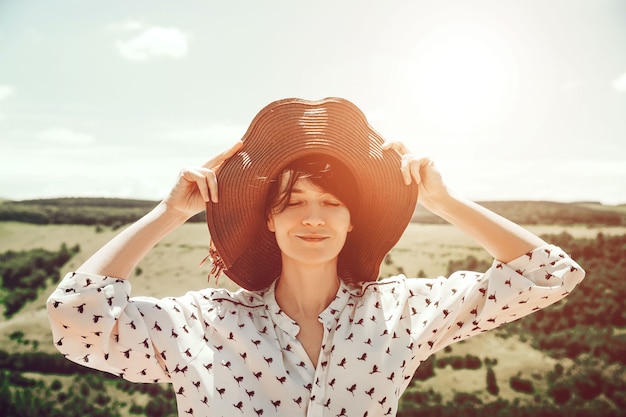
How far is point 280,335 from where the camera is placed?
156 centimetres

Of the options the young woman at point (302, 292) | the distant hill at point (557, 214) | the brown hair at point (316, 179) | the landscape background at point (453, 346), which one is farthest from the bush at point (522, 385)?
the brown hair at point (316, 179)

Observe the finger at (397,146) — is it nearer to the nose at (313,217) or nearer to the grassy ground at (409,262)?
the nose at (313,217)

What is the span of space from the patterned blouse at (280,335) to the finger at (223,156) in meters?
0.38

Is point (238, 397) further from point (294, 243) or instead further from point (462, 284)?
point (462, 284)

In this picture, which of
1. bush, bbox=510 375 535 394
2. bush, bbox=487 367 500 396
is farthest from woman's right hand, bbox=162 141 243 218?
bush, bbox=510 375 535 394

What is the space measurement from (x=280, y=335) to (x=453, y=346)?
370 inches

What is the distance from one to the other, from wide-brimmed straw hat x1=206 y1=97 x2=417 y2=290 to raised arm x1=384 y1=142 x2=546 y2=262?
1.5 inches

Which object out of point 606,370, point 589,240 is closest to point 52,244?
point 589,240

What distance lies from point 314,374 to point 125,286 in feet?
1.87

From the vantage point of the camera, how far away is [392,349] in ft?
5.01

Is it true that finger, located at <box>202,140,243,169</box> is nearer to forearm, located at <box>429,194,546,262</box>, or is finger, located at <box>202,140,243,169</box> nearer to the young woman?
the young woman

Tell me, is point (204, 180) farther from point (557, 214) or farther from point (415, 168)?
point (557, 214)

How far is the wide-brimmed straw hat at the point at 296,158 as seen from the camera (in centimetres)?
156

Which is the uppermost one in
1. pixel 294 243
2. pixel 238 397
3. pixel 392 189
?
pixel 392 189
